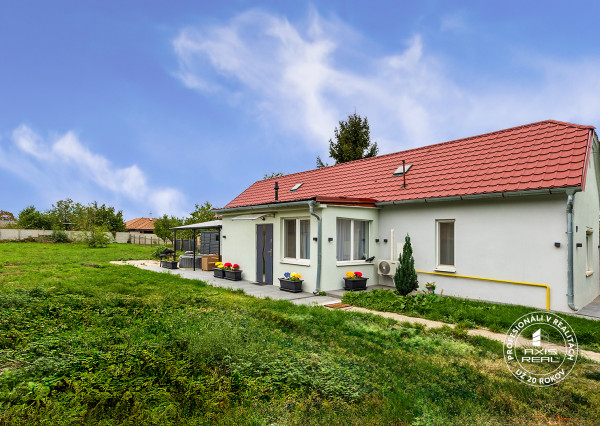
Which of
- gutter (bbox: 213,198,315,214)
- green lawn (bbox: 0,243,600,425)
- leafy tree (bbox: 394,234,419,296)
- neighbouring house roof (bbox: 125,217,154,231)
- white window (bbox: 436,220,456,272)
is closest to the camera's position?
green lawn (bbox: 0,243,600,425)

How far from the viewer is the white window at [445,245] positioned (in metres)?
10.1

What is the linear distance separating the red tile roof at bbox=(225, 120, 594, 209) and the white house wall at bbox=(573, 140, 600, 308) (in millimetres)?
1000

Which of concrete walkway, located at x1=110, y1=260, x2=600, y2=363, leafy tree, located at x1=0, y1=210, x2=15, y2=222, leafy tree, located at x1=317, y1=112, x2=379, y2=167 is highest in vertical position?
leafy tree, located at x1=317, y1=112, x2=379, y2=167

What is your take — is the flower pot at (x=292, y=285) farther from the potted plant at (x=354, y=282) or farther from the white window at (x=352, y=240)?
the white window at (x=352, y=240)

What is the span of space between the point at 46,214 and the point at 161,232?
1101 inches

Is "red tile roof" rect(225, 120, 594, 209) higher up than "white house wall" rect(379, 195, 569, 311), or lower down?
higher up

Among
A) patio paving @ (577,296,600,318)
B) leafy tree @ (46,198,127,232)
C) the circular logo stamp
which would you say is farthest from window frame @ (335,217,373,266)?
leafy tree @ (46,198,127,232)

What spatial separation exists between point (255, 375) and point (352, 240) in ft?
26.1

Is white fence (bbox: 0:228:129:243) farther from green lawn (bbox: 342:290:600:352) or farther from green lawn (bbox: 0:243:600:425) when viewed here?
green lawn (bbox: 0:243:600:425)

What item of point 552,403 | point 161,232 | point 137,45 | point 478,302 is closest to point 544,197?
point 478,302

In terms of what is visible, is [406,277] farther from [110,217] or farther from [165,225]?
[110,217]

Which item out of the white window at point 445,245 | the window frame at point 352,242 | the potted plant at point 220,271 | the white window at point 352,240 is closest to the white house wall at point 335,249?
the window frame at point 352,242

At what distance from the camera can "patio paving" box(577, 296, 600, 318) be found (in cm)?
767

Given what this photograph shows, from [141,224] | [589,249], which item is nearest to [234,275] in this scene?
[589,249]
